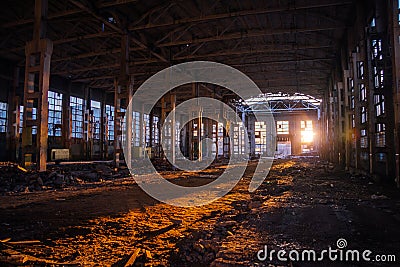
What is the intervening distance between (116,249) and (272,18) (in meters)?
13.1

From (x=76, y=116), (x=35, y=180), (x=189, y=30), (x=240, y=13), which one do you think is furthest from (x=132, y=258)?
(x=76, y=116)

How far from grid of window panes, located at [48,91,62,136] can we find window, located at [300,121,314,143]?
32231 millimetres

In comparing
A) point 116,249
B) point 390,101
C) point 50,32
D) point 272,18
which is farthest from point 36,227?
point 50,32

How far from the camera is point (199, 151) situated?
21312 mm

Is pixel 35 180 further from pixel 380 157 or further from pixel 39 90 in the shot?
pixel 380 157

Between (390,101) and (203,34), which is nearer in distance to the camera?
(390,101)

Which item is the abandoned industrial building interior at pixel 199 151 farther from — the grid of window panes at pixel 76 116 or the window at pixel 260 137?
the window at pixel 260 137

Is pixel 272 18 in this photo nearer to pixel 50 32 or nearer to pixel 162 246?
pixel 50 32

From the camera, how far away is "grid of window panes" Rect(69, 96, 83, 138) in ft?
80.4

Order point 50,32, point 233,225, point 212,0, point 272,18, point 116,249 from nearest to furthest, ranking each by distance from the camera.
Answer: point 116,249 → point 233,225 → point 212,0 → point 272,18 → point 50,32

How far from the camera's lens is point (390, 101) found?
838 cm

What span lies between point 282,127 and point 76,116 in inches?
1151

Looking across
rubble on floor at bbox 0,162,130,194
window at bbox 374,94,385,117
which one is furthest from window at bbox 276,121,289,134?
rubble on floor at bbox 0,162,130,194

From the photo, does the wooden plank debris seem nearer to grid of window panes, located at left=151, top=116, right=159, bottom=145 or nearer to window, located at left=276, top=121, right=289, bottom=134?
grid of window panes, located at left=151, top=116, right=159, bottom=145
